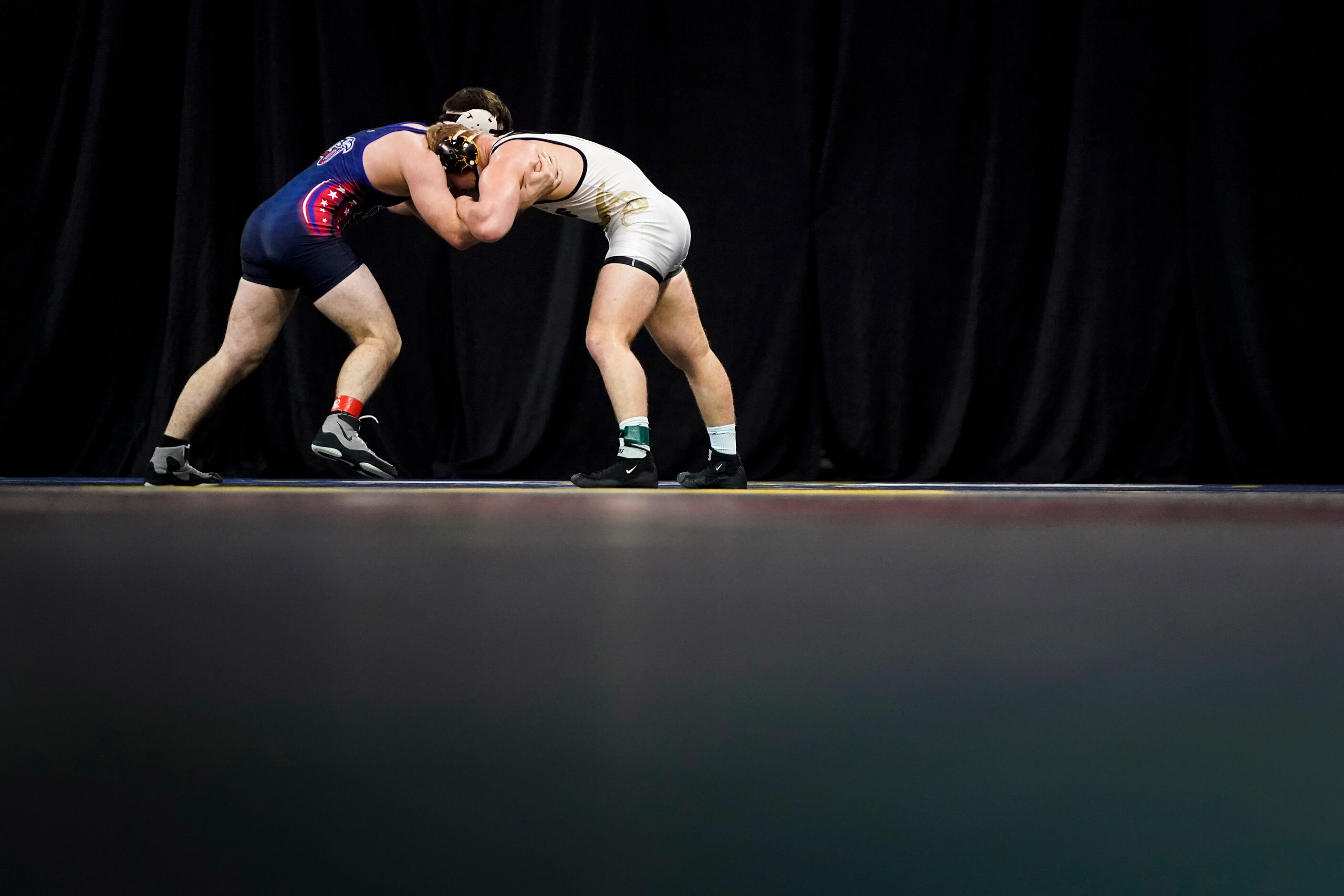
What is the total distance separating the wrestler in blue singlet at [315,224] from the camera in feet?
9.20

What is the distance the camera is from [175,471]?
2988mm

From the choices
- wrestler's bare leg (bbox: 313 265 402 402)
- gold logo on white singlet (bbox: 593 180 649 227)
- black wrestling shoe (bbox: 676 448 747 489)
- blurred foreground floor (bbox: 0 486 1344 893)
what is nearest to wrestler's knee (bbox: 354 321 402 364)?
wrestler's bare leg (bbox: 313 265 402 402)

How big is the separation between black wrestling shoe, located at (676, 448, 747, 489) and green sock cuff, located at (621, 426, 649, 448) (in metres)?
0.29

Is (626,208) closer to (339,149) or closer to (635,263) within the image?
(635,263)

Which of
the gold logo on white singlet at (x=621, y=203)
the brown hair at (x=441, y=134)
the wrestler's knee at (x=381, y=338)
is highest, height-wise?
the brown hair at (x=441, y=134)

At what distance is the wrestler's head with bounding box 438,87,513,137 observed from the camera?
9.37 feet

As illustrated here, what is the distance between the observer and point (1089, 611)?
0.89 m

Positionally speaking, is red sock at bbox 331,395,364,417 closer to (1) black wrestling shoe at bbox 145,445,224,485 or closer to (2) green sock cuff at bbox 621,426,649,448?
(1) black wrestling shoe at bbox 145,445,224,485

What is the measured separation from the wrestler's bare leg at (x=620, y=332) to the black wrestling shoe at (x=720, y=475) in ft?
1.14

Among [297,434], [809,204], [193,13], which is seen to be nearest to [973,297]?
[809,204]

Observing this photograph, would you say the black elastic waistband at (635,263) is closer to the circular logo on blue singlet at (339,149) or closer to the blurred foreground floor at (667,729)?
the circular logo on blue singlet at (339,149)

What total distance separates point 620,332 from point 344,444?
0.73 meters

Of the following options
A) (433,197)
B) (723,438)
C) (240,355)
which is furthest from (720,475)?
(240,355)

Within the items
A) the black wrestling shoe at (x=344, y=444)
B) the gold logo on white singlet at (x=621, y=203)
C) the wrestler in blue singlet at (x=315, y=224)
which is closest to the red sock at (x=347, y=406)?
the black wrestling shoe at (x=344, y=444)
